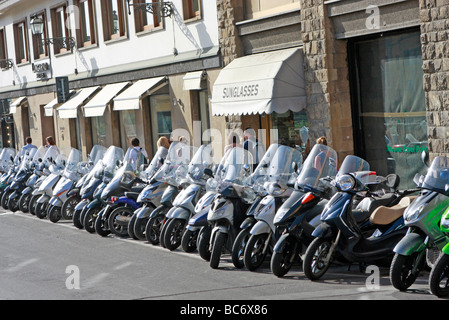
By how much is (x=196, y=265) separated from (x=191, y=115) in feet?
35.3

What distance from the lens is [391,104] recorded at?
14281 mm

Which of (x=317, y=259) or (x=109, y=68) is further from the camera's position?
(x=109, y=68)

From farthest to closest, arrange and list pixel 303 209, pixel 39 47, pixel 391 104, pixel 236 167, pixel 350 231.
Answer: pixel 39 47
pixel 391 104
pixel 236 167
pixel 303 209
pixel 350 231

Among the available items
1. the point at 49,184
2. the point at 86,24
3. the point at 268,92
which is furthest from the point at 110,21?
the point at 268,92

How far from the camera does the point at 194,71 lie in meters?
19.8

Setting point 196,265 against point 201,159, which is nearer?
point 196,265

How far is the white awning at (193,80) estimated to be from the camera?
19.3 m

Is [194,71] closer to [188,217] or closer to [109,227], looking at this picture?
[109,227]

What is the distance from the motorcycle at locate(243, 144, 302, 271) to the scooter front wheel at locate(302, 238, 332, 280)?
891mm

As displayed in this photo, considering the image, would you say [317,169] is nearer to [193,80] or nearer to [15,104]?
[193,80]

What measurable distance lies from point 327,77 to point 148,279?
7.19 m

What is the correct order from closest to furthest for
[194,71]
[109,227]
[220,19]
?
[109,227], [220,19], [194,71]
